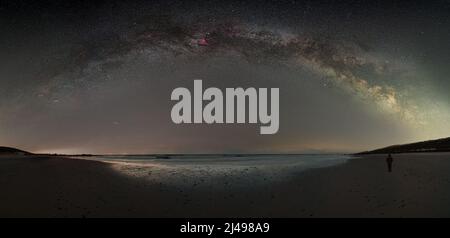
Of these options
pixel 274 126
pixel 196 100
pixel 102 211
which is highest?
pixel 196 100

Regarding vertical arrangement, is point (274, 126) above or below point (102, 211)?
above

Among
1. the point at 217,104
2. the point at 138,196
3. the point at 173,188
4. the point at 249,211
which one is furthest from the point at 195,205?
the point at 217,104

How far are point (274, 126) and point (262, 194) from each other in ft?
24.2

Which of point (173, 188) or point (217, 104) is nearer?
point (173, 188)

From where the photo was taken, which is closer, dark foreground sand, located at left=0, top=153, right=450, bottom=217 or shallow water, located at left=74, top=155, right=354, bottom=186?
dark foreground sand, located at left=0, top=153, right=450, bottom=217

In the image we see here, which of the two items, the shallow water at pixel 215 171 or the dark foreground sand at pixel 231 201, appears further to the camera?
the shallow water at pixel 215 171

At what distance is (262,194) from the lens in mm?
14797

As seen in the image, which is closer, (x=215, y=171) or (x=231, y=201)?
(x=231, y=201)
